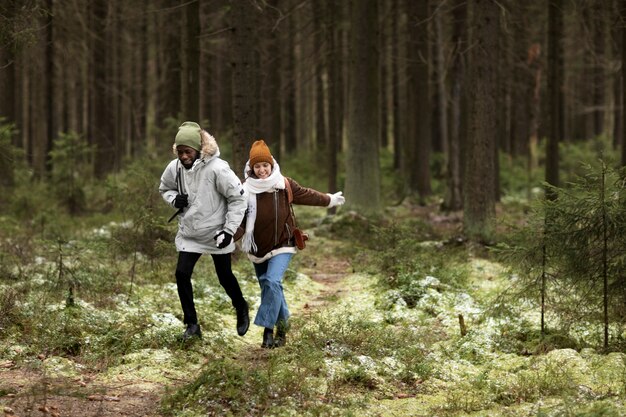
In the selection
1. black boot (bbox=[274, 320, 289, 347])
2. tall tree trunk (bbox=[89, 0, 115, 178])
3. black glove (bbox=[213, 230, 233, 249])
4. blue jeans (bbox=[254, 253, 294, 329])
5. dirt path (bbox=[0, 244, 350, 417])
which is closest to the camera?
Result: dirt path (bbox=[0, 244, 350, 417])

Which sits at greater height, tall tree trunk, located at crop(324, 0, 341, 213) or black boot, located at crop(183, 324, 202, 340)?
tall tree trunk, located at crop(324, 0, 341, 213)

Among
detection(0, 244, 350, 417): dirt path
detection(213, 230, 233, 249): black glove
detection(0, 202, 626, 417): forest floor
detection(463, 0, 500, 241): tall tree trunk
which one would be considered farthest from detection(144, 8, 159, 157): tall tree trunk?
detection(0, 244, 350, 417): dirt path

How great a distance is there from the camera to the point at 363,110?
17.3 m

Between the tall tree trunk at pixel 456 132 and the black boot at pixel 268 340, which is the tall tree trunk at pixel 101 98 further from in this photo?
the black boot at pixel 268 340

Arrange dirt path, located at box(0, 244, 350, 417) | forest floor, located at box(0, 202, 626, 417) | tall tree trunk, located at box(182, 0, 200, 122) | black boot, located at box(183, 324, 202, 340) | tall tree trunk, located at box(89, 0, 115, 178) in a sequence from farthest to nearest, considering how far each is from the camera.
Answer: tall tree trunk, located at box(89, 0, 115, 178), tall tree trunk, located at box(182, 0, 200, 122), black boot, located at box(183, 324, 202, 340), forest floor, located at box(0, 202, 626, 417), dirt path, located at box(0, 244, 350, 417)

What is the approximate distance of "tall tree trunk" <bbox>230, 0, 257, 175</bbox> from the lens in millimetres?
12539

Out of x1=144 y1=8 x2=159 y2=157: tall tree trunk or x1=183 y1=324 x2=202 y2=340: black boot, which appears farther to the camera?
x1=144 y1=8 x2=159 y2=157: tall tree trunk

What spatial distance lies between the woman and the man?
0.74 feet

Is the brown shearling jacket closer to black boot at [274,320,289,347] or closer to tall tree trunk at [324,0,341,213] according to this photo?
black boot at [274,320,289,347]

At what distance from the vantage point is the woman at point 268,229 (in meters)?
7.48

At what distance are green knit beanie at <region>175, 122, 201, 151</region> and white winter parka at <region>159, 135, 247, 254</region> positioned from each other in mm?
85

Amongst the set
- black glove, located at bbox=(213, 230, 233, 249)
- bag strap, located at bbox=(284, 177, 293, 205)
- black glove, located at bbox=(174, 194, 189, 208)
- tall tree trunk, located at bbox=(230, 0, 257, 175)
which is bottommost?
black glove, located at bbox=(213, 230, 233, 249)

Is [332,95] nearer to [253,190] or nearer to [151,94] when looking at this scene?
[253,190]

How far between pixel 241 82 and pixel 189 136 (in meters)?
5.48
